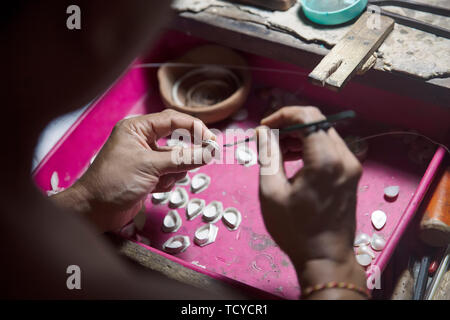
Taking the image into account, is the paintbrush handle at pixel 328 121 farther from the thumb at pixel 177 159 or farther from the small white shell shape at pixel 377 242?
the small white shell shape at pixel 377 242

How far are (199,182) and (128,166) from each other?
0.48 meters

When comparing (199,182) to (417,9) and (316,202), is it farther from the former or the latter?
(417,9)

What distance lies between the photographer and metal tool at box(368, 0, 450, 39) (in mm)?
1583

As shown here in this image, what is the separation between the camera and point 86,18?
2.31 feet

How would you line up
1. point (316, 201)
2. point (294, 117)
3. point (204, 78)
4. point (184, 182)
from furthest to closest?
point (204, 78) < point (184, 182) < point (294, 117) < point (316, 201)

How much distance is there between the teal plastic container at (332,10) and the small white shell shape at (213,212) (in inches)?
33.1

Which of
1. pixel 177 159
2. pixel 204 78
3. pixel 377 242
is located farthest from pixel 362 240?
pixel 204 78

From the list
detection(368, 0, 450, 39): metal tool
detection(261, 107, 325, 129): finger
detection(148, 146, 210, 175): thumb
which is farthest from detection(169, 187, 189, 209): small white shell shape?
detection(368, 0, 450, 39): metal tool

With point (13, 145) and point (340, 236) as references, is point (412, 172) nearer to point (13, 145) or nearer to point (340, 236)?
point (340, 236)

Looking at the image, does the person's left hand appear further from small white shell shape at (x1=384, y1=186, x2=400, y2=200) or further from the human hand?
small white shell shape at (x1=384, y1=186, x2=400, y2=200)

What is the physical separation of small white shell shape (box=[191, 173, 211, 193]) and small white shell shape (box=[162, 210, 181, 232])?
5.6 inches

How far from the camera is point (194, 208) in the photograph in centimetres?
172
